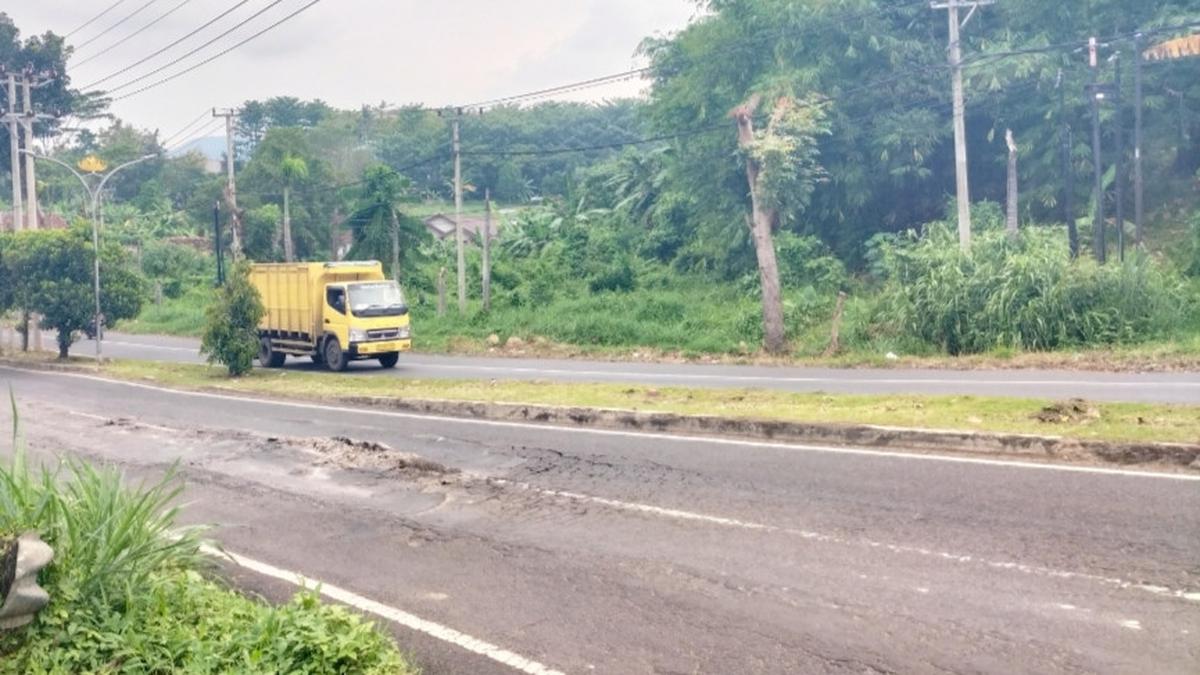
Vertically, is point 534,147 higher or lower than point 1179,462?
higher

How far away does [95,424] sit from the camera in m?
17.4

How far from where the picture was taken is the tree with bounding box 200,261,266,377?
26.0m

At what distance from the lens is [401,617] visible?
6637mm

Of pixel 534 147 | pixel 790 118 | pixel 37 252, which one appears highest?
pixel 534 147

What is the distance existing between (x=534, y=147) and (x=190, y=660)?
74002mm

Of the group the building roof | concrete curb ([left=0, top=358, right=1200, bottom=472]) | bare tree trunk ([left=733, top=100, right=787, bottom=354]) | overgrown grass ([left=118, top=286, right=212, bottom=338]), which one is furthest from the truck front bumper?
the building roof

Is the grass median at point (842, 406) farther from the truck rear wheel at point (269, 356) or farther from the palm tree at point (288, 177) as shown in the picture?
the palm tree at point (288, 177)

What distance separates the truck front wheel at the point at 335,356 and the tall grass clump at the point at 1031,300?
1320 centimetres

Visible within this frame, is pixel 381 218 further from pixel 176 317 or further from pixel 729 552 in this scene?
pixel 729 552

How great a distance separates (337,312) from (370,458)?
16381mm

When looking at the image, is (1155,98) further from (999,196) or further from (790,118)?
(790,118)

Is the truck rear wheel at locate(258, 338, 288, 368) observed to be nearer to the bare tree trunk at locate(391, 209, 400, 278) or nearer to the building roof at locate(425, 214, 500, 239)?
the bare tree trunk at locate(391, 209, 400, 278)

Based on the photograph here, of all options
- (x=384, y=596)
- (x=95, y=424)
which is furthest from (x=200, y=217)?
(x=384, y=596)

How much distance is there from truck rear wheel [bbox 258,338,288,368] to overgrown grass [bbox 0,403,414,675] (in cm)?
2340
